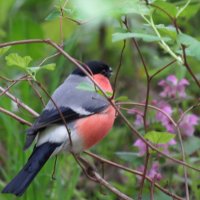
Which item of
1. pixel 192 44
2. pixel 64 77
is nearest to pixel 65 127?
pixel 192 44

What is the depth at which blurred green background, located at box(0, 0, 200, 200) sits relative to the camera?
206 centimetres

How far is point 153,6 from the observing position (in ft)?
3.77

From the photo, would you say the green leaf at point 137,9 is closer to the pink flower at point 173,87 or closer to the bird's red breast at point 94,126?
the bird's red breast at point 94,126

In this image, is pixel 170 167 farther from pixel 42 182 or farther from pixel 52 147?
pixel 52 147

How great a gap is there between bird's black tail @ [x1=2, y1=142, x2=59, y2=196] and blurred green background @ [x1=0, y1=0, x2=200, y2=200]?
17 centimetres

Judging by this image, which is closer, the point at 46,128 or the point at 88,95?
the point at 46,128

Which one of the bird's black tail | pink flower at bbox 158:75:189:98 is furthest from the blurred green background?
the bird's black tail

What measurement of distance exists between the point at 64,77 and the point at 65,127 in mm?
1512

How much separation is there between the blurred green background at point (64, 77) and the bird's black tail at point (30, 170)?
0.56ft

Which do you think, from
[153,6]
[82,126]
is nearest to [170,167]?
[82,126]

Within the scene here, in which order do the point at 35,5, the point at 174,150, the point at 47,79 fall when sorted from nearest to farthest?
the point at 174,150, the point at 47,79, the point at 35,5

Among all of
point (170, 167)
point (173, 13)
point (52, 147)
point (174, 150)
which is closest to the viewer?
point (173, 13)

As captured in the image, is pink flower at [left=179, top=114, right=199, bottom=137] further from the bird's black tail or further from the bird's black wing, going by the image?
the bird's black tail

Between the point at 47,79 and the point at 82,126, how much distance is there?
1.83 m
